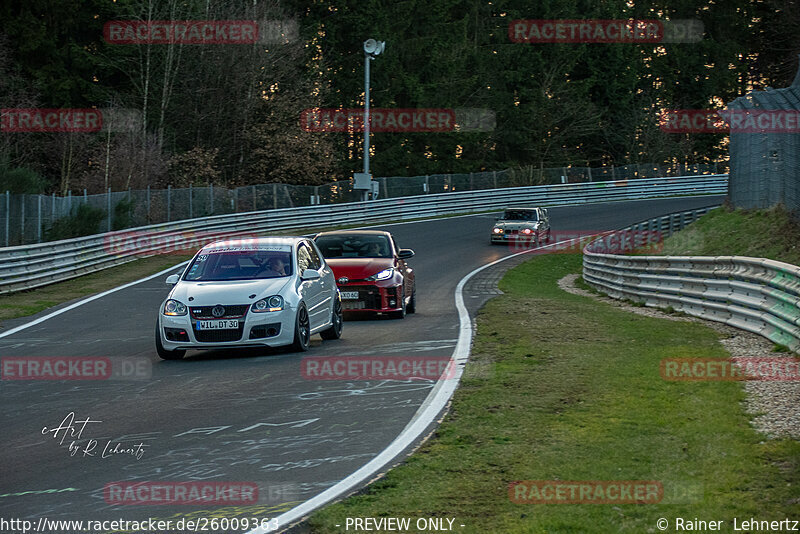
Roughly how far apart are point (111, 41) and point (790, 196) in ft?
129

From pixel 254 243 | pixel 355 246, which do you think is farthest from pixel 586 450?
pixel 355 246

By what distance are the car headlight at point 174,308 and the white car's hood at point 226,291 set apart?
6 centimetres

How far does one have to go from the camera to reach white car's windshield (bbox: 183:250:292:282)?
47.1 feet

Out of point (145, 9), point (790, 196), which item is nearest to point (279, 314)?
point (790, 196)

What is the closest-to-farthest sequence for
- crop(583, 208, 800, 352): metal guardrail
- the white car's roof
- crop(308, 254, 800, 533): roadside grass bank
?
crop(308, 254, 800, 533): roadside grass bank
crop(583, 208, 800, 352): metal guardrail
the white car's roof

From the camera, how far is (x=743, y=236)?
77.2ft

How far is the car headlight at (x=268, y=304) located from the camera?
13.4 meters

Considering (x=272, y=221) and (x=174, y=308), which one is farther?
(x=272, y=221)

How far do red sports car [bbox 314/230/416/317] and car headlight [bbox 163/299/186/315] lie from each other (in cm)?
514

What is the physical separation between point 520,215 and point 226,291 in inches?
1181

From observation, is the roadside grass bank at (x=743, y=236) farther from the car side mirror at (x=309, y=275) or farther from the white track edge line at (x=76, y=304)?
the white track edge line at (x=76, y=304)

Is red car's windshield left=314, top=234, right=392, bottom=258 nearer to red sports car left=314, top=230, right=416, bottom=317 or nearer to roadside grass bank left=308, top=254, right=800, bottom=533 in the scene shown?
red sports car left=314, top=230, right=416, bottom=317

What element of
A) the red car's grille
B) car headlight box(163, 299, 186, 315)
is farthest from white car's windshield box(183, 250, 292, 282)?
the red car's grille

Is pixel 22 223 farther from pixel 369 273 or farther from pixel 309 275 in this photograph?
pixel 309 275
